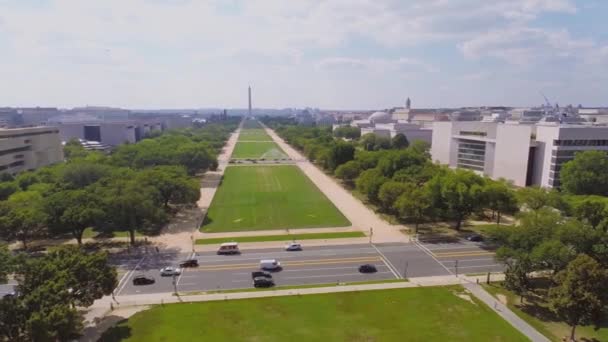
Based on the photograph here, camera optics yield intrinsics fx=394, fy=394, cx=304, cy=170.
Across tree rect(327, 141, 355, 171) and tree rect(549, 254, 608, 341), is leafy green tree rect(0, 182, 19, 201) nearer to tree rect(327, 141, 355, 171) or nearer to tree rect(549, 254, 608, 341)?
tree rect(327, 141, 355, 171)

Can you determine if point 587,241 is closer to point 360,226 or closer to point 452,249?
point 452,249

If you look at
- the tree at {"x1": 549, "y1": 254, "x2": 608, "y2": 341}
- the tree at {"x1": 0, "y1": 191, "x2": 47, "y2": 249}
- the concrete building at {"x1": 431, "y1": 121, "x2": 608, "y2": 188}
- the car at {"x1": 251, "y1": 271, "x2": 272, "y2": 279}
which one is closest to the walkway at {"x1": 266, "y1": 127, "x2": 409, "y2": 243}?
the car at {"x1": 251, "y1": 271, "x2": 272, "y2": 279}

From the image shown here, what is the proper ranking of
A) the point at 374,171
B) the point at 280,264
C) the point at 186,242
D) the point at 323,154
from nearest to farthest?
the point at 280,264, the point at 186,242, the point at 374,171, the point at 323,154

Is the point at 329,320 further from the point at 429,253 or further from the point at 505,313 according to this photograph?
the point at 429,253

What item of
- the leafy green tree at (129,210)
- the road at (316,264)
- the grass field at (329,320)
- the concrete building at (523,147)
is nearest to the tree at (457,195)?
the road at (316,264)

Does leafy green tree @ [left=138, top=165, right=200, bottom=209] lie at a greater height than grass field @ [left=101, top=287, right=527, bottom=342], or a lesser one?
greater

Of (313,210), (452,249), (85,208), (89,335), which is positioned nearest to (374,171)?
(313,210)

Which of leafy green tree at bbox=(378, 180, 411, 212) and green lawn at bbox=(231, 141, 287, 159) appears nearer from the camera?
leafy green tree at bbox=(378, 180, 411, 212)
